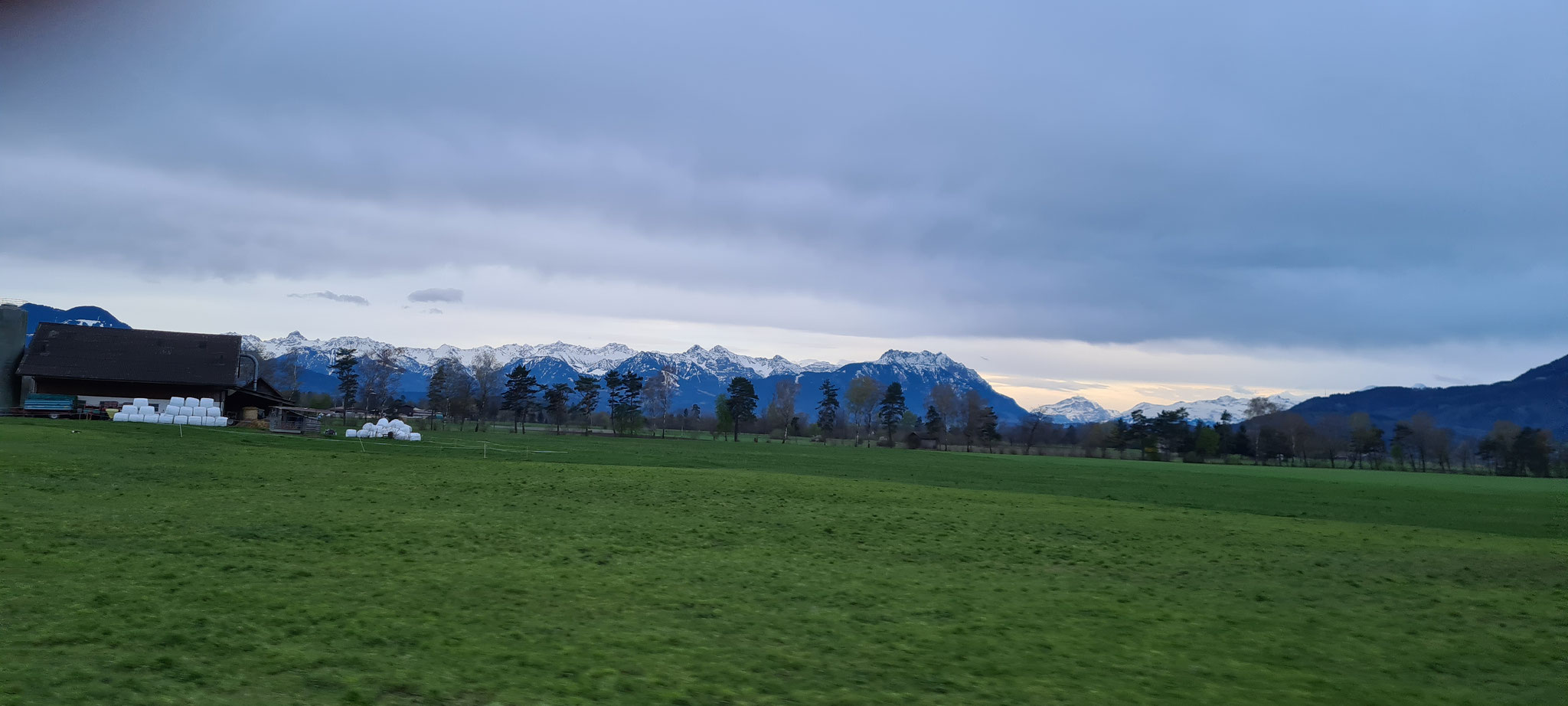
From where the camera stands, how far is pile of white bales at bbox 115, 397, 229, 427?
49.6 meters

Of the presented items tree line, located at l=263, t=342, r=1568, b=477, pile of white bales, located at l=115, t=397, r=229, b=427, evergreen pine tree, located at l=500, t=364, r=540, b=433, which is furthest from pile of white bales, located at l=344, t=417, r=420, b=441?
evergreen pine tree, located at l=500, t=364, r=540, b=433

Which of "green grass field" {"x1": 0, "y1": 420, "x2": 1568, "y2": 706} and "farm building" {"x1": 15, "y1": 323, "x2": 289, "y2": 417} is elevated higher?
"farm building" {"x1": 15, "y1": 323, "x2": 289, "y2": 417}

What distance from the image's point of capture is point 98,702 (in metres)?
6.64

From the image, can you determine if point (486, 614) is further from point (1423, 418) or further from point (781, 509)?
point (1423, 418)

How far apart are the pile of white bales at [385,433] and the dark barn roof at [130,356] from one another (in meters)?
14.6

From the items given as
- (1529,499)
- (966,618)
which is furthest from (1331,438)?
(966,618)

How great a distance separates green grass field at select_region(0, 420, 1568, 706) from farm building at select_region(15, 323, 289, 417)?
37.7 meters

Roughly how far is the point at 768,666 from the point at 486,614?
3845 millimetres

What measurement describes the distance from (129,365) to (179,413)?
1158 cm

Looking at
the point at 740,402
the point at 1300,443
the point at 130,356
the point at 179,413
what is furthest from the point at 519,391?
the point at 1300,443

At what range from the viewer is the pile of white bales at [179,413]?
49625 mm

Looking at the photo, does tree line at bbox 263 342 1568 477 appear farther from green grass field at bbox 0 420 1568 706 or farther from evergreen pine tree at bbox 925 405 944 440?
green grass field at bbox 0 420 1568 706

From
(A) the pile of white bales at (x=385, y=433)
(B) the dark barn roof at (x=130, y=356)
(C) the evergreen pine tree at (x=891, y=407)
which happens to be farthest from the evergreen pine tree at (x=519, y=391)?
(A) the pile of white bales at (x=385, y=433)

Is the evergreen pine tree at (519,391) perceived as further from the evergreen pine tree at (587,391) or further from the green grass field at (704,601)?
the green grass field at (704,601)
